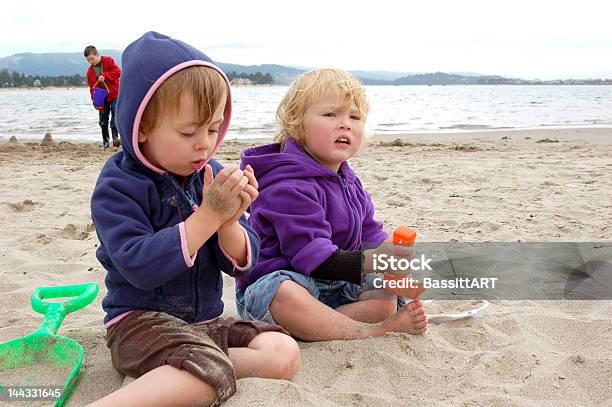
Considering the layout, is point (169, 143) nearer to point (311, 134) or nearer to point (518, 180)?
point (311, 134)

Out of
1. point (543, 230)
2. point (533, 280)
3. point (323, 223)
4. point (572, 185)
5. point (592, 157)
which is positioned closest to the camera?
point (323, 223)

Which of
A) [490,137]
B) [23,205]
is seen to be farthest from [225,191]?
[490,137]

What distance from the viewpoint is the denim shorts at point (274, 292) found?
234 cm

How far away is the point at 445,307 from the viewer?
2.83 m

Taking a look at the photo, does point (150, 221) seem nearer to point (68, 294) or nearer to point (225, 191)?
point (225, 191)

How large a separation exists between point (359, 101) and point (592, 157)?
5487 millimetres

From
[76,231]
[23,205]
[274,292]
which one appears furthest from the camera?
[23,205]

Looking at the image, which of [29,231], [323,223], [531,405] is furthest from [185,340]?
[29,231]

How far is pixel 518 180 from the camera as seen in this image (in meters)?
5.54

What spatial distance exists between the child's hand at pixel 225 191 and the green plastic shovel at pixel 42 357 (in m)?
0.75

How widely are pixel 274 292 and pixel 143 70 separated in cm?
97

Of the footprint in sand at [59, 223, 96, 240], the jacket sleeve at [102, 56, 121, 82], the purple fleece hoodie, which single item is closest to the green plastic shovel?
the purple fleece hoodie

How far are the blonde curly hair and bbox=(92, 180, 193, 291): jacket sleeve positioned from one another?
0.92 meters

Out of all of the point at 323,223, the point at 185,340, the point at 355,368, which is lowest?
the point at 355,368
